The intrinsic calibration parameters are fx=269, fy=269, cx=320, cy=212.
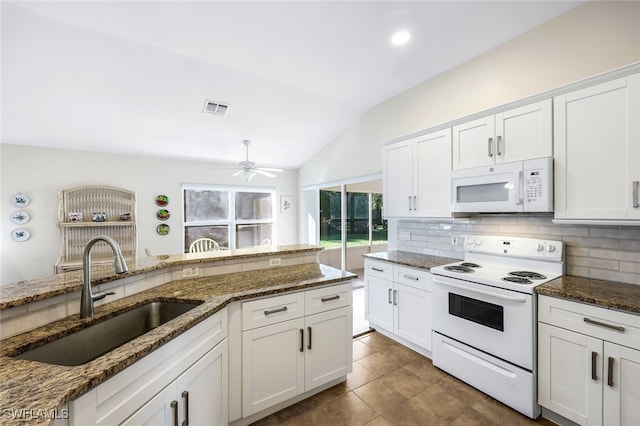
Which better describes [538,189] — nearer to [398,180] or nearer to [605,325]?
[605,325]

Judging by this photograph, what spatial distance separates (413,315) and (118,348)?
238 centimetres

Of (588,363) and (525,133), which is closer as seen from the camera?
(588,363)

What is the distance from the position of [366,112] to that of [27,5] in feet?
11.3

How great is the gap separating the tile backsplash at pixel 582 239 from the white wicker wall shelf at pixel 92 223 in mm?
4669

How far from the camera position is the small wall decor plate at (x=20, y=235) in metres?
3.64

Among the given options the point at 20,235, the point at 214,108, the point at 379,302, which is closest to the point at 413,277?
the point at 379,302

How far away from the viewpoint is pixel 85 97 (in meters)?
2.93

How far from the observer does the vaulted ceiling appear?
204 cm

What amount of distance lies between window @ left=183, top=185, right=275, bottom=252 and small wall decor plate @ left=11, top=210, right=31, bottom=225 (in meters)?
1.99

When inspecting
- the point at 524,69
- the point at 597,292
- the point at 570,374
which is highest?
the point at 524,69

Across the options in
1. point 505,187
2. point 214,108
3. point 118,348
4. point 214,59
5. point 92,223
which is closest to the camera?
point 118,348

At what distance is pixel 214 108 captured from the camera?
11.0 ft

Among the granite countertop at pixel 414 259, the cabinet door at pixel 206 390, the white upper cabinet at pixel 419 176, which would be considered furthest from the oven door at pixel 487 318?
the cabinet door at pixel 206 390

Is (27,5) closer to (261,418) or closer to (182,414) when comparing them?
(182,414)
